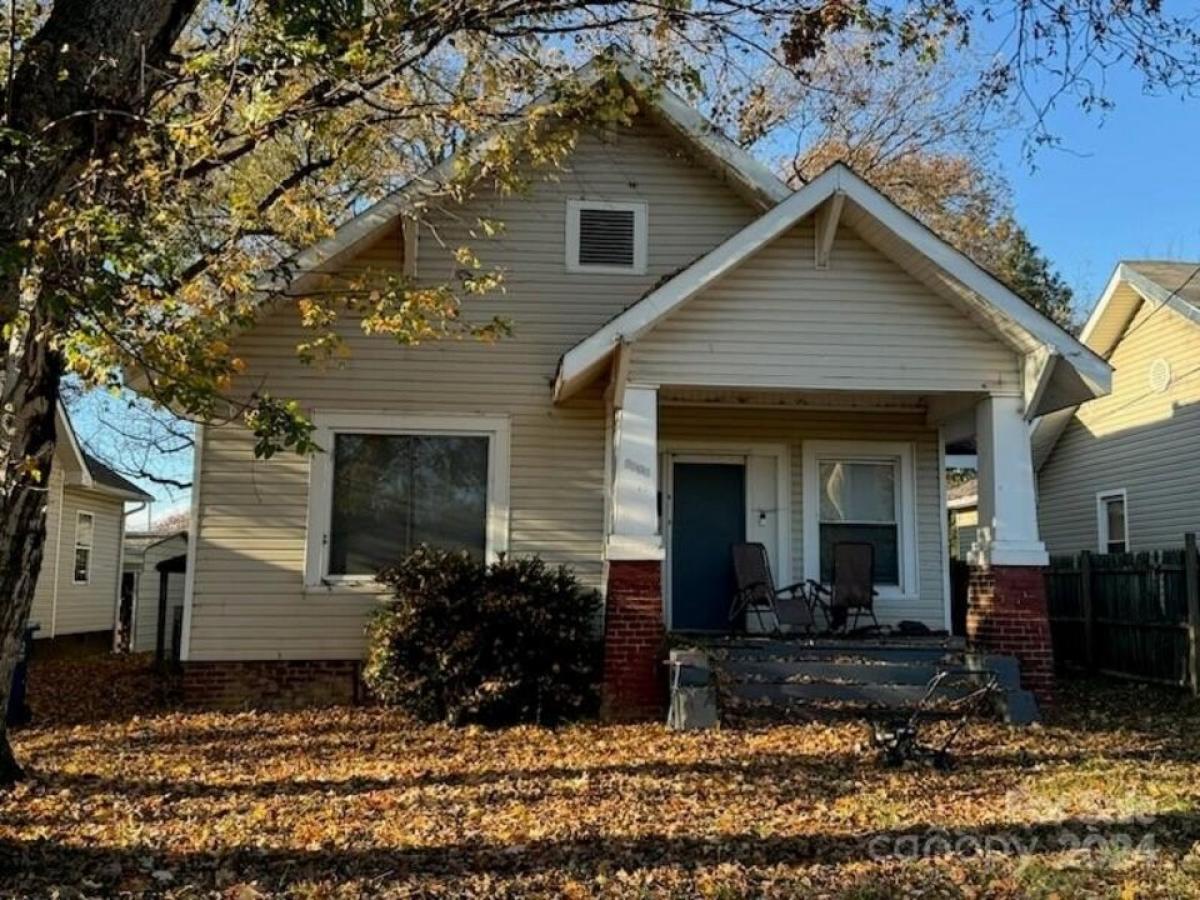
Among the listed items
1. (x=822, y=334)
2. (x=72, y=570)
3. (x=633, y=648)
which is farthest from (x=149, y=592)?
(x=822, y=334)

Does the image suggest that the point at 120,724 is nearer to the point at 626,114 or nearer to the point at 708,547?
the point at 708,547

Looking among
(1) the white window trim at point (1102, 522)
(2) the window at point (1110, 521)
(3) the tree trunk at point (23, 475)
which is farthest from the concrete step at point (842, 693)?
(1) the white window trim at point (1102, 522)

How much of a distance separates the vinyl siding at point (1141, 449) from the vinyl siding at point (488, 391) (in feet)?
25.9

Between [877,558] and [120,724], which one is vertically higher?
[877,558]

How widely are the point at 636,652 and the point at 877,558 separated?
370 cm

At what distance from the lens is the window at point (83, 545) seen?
19734 mm

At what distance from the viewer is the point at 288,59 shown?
643 centimetres

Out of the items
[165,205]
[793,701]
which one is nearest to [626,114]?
[165,205]

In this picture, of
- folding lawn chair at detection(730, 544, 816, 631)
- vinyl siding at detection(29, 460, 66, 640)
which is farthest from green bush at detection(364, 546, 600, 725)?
vinyl siding at detection(29, 460, 66, 640)

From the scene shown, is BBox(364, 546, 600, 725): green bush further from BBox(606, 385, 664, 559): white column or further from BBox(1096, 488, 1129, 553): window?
BBox(1096, 488, 1129, 553): window

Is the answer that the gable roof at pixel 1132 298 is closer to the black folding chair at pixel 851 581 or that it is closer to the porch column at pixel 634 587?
the black folding chair at pixel 851 581

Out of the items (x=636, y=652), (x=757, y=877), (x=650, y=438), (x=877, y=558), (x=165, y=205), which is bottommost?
(x=757, y=877)

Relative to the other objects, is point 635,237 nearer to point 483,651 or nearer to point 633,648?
point 633,648

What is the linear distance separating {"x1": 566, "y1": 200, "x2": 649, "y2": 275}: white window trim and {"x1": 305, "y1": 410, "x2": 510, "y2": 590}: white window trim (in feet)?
6.10
